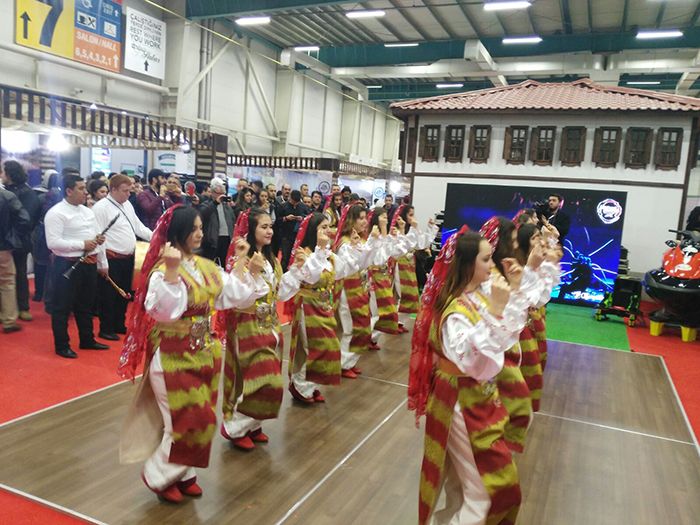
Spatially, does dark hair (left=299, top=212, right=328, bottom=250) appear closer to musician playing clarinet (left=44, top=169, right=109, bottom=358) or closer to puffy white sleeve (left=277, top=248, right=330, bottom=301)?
puffy white sleeve (left=277, top=248, right=330, bottom=301)

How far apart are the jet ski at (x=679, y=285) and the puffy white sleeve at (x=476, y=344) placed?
242 inches

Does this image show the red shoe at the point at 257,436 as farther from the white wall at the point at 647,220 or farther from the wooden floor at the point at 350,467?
the white wall at the point at 647,220

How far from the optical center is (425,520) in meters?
2.37

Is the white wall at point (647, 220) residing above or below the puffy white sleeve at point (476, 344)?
above

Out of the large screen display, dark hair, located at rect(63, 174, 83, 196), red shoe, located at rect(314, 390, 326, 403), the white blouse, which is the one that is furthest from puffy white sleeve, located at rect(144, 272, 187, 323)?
the large screen display

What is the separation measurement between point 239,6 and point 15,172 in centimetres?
753

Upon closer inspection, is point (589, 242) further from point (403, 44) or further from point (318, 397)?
point (403, 44)

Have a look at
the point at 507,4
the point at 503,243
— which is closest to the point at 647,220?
the point at 507,4

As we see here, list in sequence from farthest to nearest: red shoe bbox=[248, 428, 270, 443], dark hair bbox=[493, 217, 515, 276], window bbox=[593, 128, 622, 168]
→ window bbox=[593, 128, 622, 168]
red shoe bbox=[248, 428, 270, 443]
dark hair bbox=[493, 217, 515, 276]

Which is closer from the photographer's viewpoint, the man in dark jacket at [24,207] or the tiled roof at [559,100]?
the man in dark jacket at [24,207]

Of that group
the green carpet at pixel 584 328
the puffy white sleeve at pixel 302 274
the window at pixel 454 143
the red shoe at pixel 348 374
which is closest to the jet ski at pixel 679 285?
the green carpet at pixel 584 328

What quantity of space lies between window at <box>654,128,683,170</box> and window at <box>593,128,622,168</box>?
60 cm

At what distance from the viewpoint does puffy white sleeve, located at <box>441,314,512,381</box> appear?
204cm

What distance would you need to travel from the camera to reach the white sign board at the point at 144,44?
1127cm
